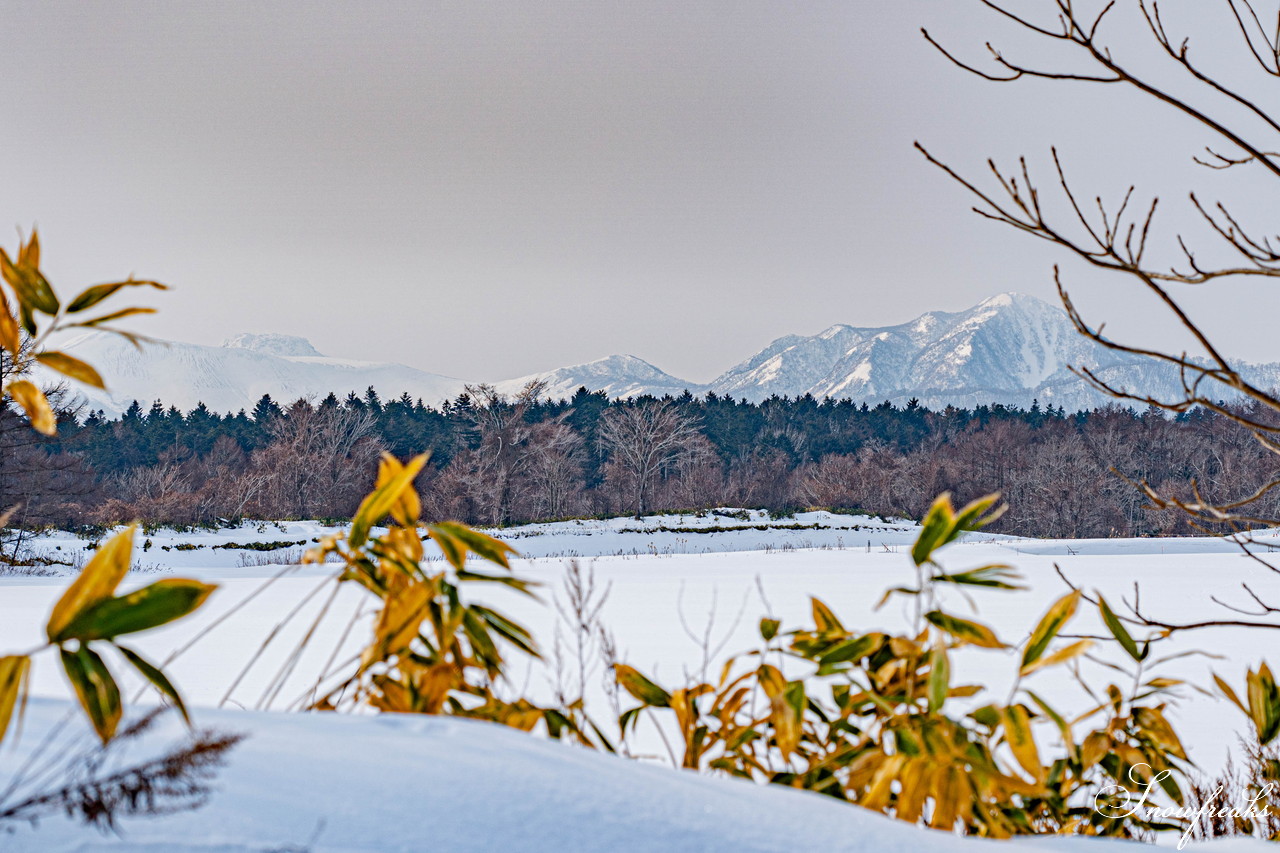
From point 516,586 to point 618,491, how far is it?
132 ft

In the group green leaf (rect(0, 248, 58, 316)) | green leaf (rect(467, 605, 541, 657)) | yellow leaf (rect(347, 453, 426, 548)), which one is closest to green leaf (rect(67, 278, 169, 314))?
green leaf (rect(0, 248, 58, 316))

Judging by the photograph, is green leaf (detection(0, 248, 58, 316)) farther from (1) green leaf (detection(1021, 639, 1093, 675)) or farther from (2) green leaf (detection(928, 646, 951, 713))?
(1) green leaf (detection(1021, 639, 1093, 675))

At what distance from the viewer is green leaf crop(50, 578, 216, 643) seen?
74 cm

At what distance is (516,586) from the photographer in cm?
130

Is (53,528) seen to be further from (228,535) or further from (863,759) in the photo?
(863,759)

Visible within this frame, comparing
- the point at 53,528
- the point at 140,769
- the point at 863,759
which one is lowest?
the point at 53,528

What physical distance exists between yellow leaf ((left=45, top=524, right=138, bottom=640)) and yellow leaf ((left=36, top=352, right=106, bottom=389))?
49 centimetres

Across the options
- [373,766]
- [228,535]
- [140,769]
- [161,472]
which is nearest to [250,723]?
[373,766]

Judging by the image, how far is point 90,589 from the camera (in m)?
0.75

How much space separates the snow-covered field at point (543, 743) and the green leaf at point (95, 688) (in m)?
0.10

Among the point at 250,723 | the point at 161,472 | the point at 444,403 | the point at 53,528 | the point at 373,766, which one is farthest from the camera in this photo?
the point at 444,403

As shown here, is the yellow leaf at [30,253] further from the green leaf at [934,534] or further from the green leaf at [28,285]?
the green leaf at [934,534]

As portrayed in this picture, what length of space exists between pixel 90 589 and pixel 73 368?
577mm
